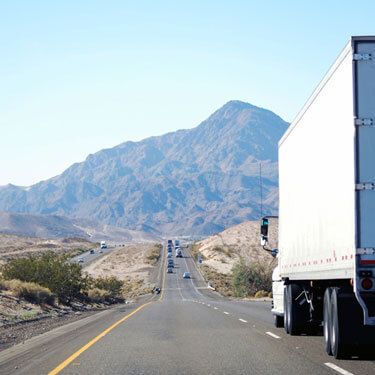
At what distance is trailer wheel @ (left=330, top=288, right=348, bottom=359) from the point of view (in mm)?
12711

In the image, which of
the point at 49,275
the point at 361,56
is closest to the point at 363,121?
the point at 361,56

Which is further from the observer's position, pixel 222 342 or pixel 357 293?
pixel 222 342

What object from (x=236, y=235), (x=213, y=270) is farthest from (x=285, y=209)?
(x=236, y=235)

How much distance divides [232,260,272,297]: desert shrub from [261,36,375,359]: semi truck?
71.1 m

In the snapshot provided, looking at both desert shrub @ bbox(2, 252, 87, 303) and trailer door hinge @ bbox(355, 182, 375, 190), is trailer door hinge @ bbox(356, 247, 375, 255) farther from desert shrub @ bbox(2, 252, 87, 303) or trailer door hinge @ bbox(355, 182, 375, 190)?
desert shrub @ bbox(2, 252, 87, 303)

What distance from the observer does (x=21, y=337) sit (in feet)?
71.9

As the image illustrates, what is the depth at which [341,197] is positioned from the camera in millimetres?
12227

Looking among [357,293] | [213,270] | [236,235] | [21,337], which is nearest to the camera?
[357,293]

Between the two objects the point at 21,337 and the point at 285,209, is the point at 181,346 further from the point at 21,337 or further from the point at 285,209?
the point at 21,337

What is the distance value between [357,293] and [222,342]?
6.48 m

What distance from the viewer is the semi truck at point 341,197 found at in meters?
11.5

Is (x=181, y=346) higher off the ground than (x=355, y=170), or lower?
lower

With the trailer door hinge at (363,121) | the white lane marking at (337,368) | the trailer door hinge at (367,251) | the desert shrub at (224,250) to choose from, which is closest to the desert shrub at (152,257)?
the desert shrub at (224,250)

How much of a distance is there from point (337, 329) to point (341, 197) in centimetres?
217
